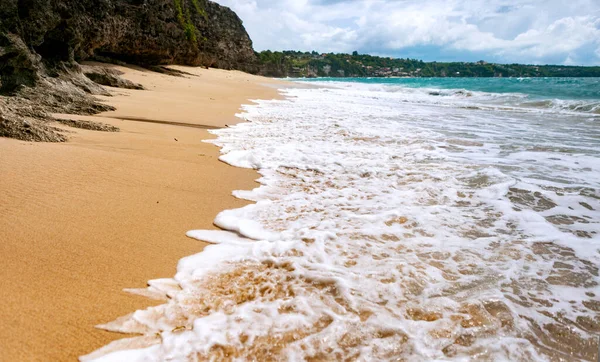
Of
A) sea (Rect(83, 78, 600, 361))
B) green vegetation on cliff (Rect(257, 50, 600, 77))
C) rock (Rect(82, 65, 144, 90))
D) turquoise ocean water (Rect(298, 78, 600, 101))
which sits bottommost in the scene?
sea (Rect(83, 78, 600, 361))

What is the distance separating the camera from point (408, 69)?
113m

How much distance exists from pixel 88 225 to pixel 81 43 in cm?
1345

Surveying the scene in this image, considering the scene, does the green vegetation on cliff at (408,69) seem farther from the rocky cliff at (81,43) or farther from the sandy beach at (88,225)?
the sandy beach at (88,225)

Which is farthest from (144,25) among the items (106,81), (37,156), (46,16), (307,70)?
(307,70)

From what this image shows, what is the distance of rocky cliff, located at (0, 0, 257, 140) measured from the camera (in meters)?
5.39

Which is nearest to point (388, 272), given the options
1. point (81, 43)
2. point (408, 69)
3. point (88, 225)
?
point (88, 225)

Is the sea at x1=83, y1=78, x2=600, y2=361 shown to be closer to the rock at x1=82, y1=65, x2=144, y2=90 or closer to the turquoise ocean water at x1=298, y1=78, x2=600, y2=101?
the rock at x1=82, y1=65, x2=144, y2=90

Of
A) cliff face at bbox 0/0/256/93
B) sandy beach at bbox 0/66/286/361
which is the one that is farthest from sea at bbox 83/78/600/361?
cliff face at bbox 0/0/256/93

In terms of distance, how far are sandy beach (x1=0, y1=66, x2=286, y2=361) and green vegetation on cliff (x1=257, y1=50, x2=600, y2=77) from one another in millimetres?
78150

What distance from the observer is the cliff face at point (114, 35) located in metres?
5.66

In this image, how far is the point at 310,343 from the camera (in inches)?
62.0

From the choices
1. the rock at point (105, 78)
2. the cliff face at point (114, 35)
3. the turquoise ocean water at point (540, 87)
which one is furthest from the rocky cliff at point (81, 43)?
the turquoise ocean water at point (540, 87)

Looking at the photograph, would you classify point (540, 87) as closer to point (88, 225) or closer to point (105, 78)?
point (105, 78)

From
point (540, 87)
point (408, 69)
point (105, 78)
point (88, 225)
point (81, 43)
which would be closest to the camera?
point (88, 225)
